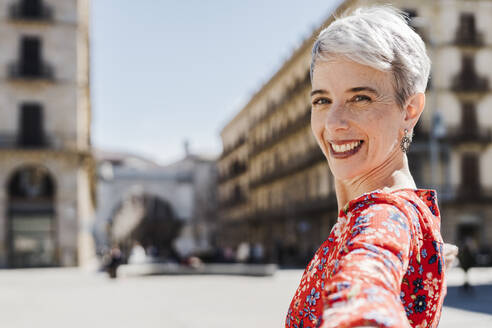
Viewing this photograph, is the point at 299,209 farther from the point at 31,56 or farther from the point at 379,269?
the point at 379,269

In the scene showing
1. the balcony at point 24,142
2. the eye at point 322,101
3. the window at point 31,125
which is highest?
the window at point 31,125

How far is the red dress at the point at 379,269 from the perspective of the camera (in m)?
0.85

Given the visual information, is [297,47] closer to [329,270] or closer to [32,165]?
[32,165]

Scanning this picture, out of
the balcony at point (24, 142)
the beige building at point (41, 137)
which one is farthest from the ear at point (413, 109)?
the balcony at point (24, 142)

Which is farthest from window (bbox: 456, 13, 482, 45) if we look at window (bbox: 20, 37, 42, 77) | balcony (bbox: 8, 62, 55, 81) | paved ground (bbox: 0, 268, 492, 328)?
window (bbox: 20, 37, 42, 77)

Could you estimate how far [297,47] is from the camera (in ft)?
135

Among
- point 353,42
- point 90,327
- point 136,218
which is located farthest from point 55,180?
point 136,218

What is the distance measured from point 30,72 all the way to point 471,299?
2550cm

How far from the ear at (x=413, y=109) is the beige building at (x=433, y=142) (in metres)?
23.9

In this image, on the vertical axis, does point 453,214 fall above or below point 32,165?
below

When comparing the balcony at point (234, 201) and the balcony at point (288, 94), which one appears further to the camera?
the balcony at point (234, 201)

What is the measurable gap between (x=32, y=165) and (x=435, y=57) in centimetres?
2123

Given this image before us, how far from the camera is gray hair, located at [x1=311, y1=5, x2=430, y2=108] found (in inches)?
46.8

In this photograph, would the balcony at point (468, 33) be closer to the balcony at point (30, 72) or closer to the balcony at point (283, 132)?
the balcony at point (283, 132)
